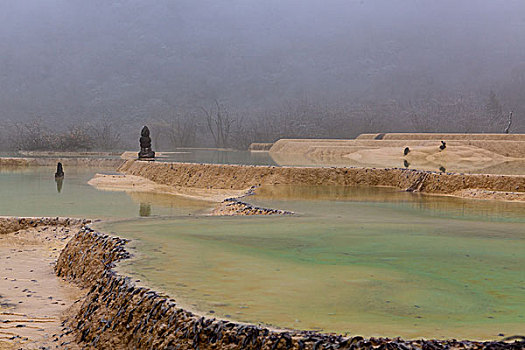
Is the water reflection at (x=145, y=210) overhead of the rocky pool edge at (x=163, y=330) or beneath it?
beneath

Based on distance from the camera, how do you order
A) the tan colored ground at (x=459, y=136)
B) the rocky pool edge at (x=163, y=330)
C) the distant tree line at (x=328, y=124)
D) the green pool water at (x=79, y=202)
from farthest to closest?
the distant tree line at (x=328, y=124), the tan colored ground at (x=459, y=136), the green pool water at (x=79, y=202), the rocky pool edge at (x=163, y=330)

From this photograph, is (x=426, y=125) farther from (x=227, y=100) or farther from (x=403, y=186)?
(x=403, y=186)

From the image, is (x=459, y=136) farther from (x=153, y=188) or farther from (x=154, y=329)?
(x=154, y=329)

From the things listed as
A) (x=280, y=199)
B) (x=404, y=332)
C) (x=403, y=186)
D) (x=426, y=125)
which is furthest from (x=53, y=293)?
(x=426, y=125)

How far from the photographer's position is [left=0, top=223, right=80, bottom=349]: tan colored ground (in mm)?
6680

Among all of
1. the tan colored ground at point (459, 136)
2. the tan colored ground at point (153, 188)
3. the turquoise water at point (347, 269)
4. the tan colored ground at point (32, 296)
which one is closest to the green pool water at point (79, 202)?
the tan colored ground at point (153, 188)

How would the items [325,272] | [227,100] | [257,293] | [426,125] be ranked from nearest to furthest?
1. [257,293]
2. [325,272]
3. [426,125]
4. [227,100]

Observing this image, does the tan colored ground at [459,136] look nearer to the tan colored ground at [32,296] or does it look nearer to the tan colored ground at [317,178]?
the tan colored ground at [317,178]

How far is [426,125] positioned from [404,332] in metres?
98.9

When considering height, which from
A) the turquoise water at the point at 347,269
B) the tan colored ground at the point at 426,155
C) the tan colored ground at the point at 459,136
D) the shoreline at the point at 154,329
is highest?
the tan colored ground at the point at 459,136

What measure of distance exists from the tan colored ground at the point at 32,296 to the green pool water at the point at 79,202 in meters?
4.20

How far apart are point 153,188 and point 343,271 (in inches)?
867

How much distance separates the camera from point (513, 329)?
4.47 meters

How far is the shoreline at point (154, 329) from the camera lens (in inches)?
171
